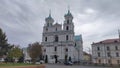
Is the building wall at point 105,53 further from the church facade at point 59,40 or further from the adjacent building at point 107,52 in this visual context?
the church facade at point 59,40

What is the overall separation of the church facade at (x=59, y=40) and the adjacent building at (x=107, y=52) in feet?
34.8

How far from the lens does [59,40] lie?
83.5 metres

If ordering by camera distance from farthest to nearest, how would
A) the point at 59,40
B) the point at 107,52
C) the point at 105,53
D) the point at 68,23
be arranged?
the point at 59,40 → the point at 68,23 → the point at 105,53 → the point at 107,52

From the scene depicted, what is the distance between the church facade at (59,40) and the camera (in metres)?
79.5

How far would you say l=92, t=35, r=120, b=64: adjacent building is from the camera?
75.2m

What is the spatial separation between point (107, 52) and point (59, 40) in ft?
80.7

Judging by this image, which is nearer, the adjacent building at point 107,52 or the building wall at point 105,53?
the adjacent building at point 107,52

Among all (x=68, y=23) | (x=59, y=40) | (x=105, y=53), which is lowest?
(x=105, y=53)

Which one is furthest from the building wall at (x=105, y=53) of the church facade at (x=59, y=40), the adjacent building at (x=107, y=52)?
the church facade at (x=59, y=40)

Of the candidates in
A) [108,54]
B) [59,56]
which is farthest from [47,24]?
[108,54]

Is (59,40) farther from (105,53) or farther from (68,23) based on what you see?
(105,53)

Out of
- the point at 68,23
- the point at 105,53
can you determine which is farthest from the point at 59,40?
the point at 105,53

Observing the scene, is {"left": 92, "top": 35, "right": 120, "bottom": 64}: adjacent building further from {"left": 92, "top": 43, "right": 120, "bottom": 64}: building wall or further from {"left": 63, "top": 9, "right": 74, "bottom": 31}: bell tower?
{"left": 63, "top": 9, "right": 74, "bottom": 31}: bell tower

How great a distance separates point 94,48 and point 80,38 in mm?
18517
